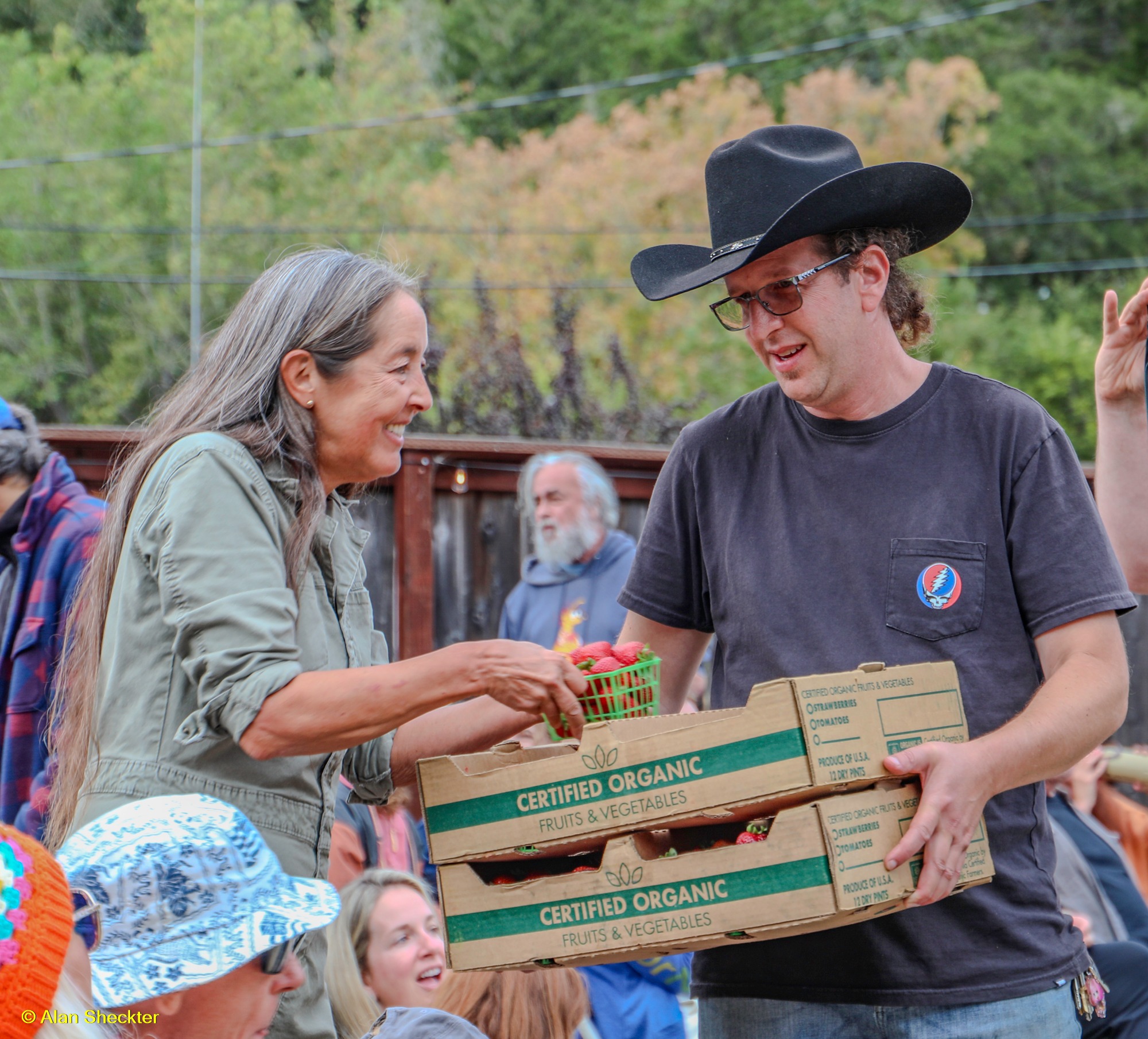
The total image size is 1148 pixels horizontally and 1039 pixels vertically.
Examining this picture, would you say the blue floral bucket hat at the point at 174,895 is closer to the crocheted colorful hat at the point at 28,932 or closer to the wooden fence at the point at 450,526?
the crocheted colorful hat at the point at 28,932

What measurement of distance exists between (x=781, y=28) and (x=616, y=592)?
24.0m

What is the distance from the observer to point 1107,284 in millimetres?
24031

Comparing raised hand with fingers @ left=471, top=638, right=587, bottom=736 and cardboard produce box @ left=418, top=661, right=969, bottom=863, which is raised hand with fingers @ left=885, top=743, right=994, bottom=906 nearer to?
cardboard produce box @ left=418, top=661, right=969, bottom=863

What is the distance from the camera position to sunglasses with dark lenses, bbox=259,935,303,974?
6.46 ft

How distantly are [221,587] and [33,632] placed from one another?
1830 millimetres

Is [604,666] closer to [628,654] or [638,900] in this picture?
[628,654]

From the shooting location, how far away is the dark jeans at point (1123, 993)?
11.6 ft

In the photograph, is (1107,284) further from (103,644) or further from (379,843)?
(103,644)

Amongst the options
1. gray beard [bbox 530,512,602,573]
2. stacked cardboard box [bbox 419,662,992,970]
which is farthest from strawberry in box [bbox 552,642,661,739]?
gray beard [bbox 530,512,602,573]

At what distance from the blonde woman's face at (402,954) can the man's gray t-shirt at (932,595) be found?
1.54 meters

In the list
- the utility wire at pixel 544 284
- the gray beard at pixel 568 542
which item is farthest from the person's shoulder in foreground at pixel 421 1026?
the utility wire at pixel 544 284

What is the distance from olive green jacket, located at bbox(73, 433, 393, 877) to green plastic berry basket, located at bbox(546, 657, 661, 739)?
438mm

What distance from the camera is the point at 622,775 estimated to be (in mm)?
1878

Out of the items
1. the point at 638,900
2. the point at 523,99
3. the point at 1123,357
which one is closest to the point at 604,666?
the point at 638,900
